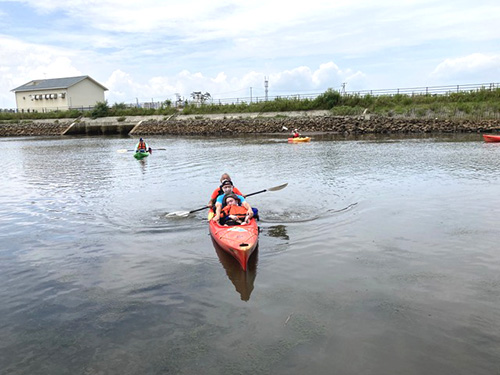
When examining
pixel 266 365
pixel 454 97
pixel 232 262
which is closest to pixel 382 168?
pixel 232 262

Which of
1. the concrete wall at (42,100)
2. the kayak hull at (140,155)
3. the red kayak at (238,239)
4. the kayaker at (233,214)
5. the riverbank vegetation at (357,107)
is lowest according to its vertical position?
the red kayak at (238,239)

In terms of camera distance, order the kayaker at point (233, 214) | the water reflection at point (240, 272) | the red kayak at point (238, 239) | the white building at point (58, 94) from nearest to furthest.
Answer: the water reflection at point (240, 272), the red kayak at point (238, 239), the kayaker at point (233, 214), the white building at point (58, 94)

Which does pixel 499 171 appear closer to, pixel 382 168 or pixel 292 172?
pixel 382 168

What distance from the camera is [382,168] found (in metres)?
19.8

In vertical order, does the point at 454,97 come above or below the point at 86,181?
above

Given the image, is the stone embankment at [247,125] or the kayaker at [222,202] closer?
the kayaker at [222,202]

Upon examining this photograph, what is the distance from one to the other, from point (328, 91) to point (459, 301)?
49960mm

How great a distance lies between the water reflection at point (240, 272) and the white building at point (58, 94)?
66197 millimetres

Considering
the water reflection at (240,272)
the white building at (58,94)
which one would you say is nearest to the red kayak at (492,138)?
the water reflection at (240,272)

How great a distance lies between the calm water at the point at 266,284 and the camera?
536cm

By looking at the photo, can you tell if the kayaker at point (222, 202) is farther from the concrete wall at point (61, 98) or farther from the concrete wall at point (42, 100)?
the concrete wall at point (42, 100)

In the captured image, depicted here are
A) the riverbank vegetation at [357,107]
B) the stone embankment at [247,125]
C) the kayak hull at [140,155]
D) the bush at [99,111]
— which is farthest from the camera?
the bush at [99,111]

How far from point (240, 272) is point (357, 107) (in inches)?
1797

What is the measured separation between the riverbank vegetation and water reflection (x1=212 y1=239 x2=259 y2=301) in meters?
40.5
